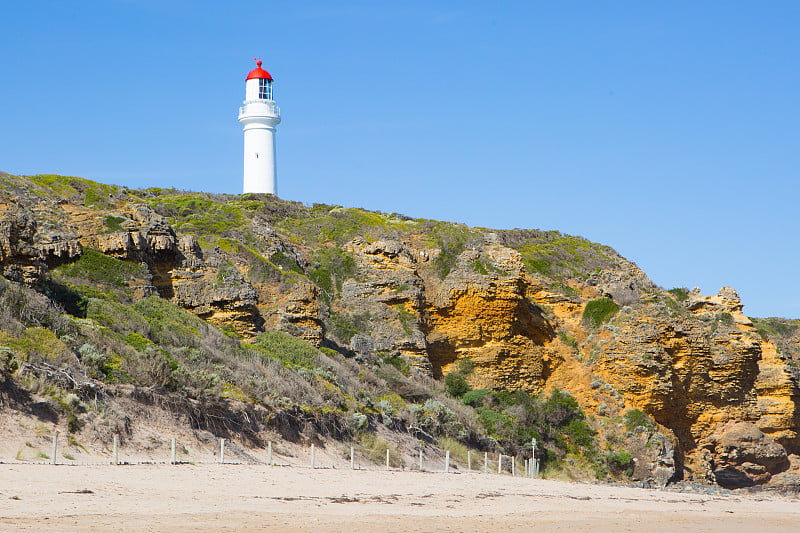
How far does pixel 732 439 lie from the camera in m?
36.6

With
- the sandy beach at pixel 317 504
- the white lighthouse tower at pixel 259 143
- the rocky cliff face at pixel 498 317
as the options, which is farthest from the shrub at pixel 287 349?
the white lighthouse tower at pixel 259 143

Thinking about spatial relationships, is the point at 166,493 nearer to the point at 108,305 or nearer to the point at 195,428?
the point at 195,428

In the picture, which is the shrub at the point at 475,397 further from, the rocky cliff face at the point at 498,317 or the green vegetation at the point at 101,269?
the green vegetation at the point at 101,269

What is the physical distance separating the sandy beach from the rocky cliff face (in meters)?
12.1

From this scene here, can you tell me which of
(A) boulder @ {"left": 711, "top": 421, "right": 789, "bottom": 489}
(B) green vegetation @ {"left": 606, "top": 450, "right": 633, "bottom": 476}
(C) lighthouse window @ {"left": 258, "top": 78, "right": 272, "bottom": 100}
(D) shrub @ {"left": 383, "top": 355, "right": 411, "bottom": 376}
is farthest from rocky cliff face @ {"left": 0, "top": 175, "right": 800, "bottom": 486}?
(C) lighthouse window @ {"left": 258, "top": 78, "right": 272, "bottom": 100}

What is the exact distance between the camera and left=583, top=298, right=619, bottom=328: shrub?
37.9 m

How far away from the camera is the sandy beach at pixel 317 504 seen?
42.7 feet

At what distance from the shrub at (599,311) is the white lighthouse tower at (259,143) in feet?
75.1

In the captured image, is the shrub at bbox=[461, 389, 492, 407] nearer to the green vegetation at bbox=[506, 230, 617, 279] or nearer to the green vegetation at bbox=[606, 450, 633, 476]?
the green vegetation at bbox=[606, 450, 633, 476]

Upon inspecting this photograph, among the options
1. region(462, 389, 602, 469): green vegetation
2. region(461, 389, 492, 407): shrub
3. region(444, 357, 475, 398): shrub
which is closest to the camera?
region(462, 389, 602, 469): green vegetation

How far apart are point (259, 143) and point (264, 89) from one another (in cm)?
389

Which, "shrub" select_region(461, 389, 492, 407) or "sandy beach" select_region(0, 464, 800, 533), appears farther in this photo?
"shrub" select_region(461, 389, 492, 407)

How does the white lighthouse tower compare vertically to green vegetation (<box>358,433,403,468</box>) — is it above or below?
above

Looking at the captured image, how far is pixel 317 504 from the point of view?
15797mm
